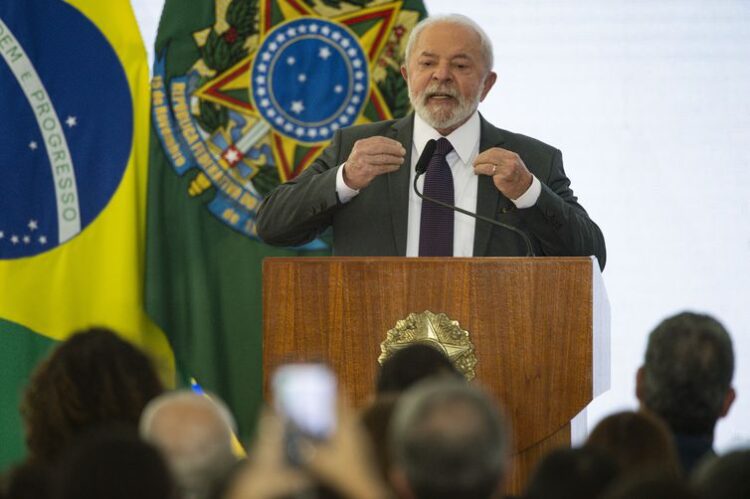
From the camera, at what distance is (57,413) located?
223 centimetres

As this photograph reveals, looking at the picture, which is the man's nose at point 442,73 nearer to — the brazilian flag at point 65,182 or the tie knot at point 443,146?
the tie knot at point 443,146

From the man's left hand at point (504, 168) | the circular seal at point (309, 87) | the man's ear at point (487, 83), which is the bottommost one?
the man's left hand at point (504, 168)

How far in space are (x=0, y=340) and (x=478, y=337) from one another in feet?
9.43

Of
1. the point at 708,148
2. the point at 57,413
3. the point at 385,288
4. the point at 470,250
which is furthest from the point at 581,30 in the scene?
the point at 57,413

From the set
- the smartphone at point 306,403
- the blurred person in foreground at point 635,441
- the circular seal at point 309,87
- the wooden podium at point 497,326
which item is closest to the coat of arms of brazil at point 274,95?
the circular seal at point 309,87

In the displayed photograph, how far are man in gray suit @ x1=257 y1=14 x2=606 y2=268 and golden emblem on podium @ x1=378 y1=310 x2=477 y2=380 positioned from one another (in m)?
0.50

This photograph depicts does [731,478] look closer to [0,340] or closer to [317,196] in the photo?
[317,196]

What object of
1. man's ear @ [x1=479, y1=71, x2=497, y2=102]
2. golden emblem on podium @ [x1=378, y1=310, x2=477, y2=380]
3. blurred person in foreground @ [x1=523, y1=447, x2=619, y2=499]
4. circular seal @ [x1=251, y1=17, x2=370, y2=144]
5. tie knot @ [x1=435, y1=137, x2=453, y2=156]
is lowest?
blurred person in foreground @ [x1=523, y1=447, x2=619, y2=499]

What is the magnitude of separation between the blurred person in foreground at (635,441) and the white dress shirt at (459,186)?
149 cm

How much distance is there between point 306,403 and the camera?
1305 millimetres

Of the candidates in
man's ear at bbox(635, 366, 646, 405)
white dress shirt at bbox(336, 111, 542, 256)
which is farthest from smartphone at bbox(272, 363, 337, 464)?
white dress shirt at bbox(336, 111, 542, 256)

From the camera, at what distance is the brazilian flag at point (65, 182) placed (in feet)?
16.9

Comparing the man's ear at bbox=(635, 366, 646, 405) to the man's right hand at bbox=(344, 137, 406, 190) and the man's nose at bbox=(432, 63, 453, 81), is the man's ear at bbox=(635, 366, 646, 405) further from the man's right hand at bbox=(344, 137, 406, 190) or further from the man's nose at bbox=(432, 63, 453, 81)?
Result: the man's nose at bbox=(432, 63, 453, 81)

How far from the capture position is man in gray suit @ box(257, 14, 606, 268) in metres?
3.39
